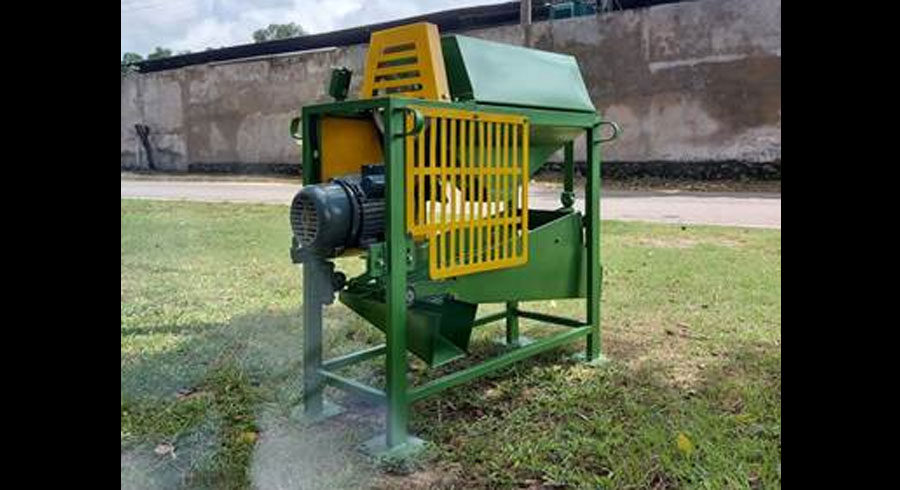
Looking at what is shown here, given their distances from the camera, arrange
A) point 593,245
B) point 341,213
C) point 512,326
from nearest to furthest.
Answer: point 341,213 < point 593,245 < point 512,326

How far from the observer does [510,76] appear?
289 centimetres

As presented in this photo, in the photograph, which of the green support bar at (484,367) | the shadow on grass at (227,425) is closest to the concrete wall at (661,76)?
the green support bar at (484,367)

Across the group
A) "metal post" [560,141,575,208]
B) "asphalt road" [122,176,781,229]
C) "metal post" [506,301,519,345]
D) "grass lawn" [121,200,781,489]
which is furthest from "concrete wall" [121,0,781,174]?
"metal post" [506,301,519,345]

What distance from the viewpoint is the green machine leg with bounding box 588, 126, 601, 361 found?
3324 millimetres

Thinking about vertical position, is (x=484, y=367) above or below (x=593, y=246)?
below

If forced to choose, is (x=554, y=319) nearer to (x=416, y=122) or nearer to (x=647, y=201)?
(x=416, y=122)

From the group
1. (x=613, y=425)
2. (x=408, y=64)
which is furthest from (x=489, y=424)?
(x=408, y=64)

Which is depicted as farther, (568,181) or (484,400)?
(568,181)

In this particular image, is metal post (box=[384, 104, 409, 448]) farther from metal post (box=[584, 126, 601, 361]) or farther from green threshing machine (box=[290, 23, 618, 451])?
metal post (box=[584, 126, 601, 361])

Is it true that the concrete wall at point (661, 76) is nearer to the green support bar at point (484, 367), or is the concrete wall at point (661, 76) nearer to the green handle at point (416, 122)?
the green support bar at point (484, 367)

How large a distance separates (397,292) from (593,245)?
4.13 feet
